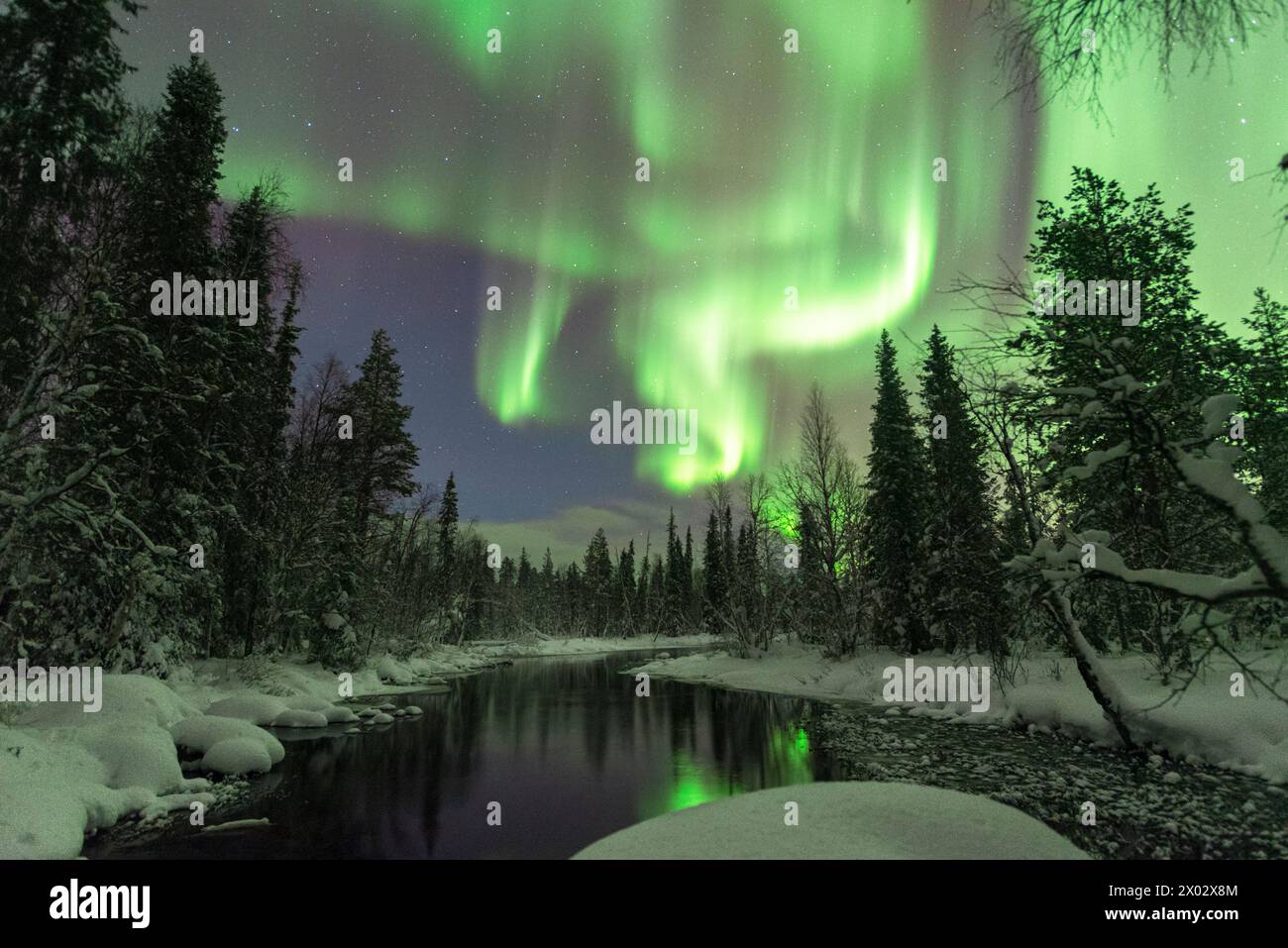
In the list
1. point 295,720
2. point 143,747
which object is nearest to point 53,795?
point 143,747

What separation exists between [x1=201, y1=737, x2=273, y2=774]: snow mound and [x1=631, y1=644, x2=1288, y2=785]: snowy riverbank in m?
15.5

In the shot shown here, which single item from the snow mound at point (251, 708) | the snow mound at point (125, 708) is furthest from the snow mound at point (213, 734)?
the snow mound at point (251, 708)

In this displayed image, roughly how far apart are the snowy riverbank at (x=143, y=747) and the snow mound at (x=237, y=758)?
0.02 m

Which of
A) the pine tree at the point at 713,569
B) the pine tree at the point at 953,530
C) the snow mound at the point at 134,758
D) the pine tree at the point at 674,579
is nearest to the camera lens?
the snow mound at the point at 134,758

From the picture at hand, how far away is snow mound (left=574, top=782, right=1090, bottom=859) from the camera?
6.00m

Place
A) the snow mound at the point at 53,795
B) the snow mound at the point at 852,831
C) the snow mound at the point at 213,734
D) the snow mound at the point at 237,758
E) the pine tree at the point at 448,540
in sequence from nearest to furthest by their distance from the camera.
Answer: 1. the snow mound at the point at 852,831
2. the snow mound at the point at 53,795
3. the snow mound at the point at 237,758
4. the snow mound at the point at 213,734
5. the pine tree at the point at 448,540

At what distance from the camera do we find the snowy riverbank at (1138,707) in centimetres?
1061

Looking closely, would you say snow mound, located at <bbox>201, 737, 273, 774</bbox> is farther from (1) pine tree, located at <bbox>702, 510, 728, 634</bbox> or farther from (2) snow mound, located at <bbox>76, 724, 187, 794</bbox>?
(1) pine tree, located at <bbox>702, 510, 728, 634</bbox>

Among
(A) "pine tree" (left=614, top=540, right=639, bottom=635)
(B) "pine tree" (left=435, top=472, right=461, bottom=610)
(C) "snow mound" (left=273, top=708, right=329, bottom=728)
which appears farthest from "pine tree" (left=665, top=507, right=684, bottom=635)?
(C) "snow mound" (left=273, top=708, right=329, bottom=728)

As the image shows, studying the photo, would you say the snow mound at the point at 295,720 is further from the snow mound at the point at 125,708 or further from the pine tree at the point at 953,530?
the pine tree at the point at 953,530

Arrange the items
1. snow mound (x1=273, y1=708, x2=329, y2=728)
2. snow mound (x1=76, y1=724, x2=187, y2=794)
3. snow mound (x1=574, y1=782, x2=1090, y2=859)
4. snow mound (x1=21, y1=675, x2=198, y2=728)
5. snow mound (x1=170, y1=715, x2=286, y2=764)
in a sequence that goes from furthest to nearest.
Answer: snow mound (x1=273, y1=708, x2=329, y2=728)
snow mound (x1=170, y1=715, x2=286, y2=764)
snow mound (x1=21, y1=675, x2=198, y2=728)
snow mound (x1=76, y1=724, x2=187, y2=794)
snow mound (x1=574, y1=782, x2=1090, y2=859)

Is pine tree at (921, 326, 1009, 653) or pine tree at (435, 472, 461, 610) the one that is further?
pine tree at (435, 472, 461, 610)
